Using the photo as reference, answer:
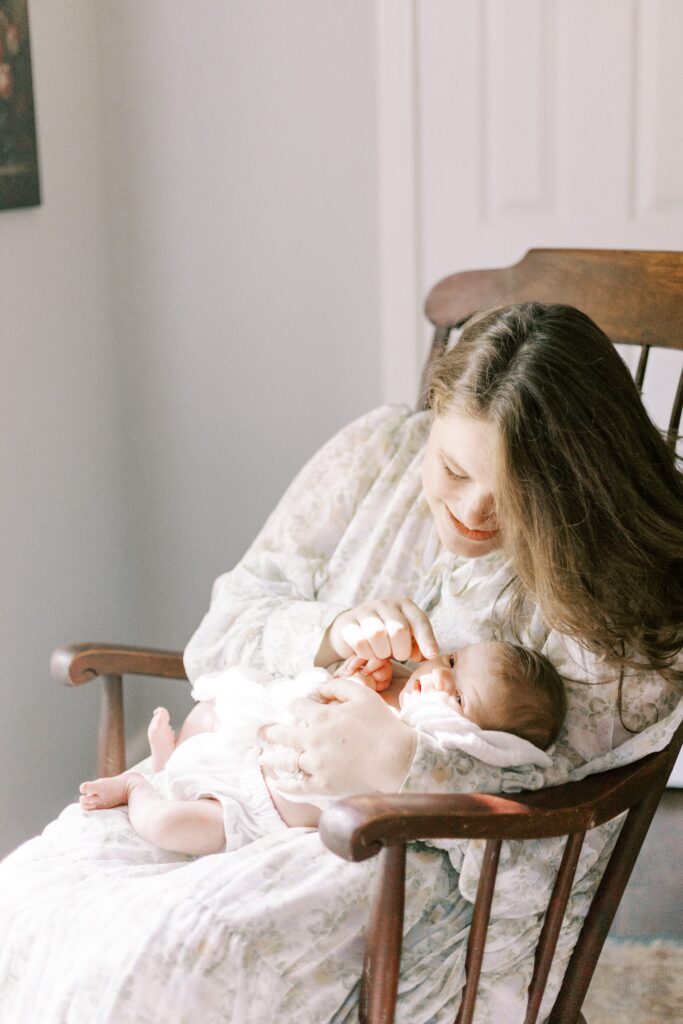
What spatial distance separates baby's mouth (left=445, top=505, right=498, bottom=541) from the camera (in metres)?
1.48

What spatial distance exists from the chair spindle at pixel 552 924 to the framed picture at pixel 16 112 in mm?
1501

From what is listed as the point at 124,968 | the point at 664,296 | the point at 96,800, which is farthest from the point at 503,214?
the point at 124,968

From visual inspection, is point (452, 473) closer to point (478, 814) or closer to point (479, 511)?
point (479, 511)

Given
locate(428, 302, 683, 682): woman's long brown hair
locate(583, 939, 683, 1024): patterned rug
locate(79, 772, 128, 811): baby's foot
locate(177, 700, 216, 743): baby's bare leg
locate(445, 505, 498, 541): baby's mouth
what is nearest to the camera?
locate(428, 302, 683, 682): woman's long brown hair

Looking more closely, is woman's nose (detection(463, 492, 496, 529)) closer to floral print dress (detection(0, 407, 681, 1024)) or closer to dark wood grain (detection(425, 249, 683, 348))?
floral print dress (detection(0, 407, 681, 1024))

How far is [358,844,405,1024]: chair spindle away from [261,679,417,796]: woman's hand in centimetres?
16

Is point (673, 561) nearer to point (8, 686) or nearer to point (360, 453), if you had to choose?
point (360, 453)

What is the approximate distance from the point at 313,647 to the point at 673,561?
501 millimetres

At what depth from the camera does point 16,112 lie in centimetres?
221

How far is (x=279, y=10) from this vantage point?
2.55 m

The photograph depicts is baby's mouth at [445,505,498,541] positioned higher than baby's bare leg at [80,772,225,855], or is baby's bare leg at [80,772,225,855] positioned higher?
baby's mouth at [445,505,498,541]

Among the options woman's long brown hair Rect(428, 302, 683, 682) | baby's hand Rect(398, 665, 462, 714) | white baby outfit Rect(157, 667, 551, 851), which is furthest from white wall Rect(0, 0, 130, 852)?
woman's long brown hair Rect(428, 302, 683, 682)

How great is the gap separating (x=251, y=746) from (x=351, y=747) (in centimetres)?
22

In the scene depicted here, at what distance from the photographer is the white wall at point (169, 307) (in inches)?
95.6
